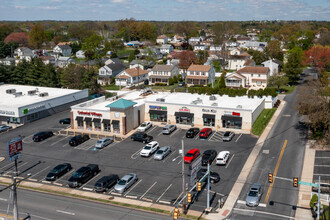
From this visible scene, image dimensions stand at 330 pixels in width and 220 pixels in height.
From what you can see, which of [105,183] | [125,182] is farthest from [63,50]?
[125,182]

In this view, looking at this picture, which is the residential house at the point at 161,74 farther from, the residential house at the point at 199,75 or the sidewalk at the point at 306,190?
the sidewalk at the point at 306,190

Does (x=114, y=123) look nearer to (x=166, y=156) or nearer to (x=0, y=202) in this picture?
(x=166, y=156)

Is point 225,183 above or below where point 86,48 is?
below

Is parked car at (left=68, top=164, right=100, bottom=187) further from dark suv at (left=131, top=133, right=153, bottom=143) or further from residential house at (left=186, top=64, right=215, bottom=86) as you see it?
residential house at (left=186, top=64, right=215, bottom=86)

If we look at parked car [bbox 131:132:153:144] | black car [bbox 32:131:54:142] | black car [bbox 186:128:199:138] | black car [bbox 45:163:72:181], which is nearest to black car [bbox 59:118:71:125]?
black car [bbox 32:131:54:142]

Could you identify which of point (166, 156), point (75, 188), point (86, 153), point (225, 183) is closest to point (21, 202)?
point (75, 188)

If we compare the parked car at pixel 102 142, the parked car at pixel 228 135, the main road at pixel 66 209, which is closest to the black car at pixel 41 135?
the parked car at pixel 102 142
